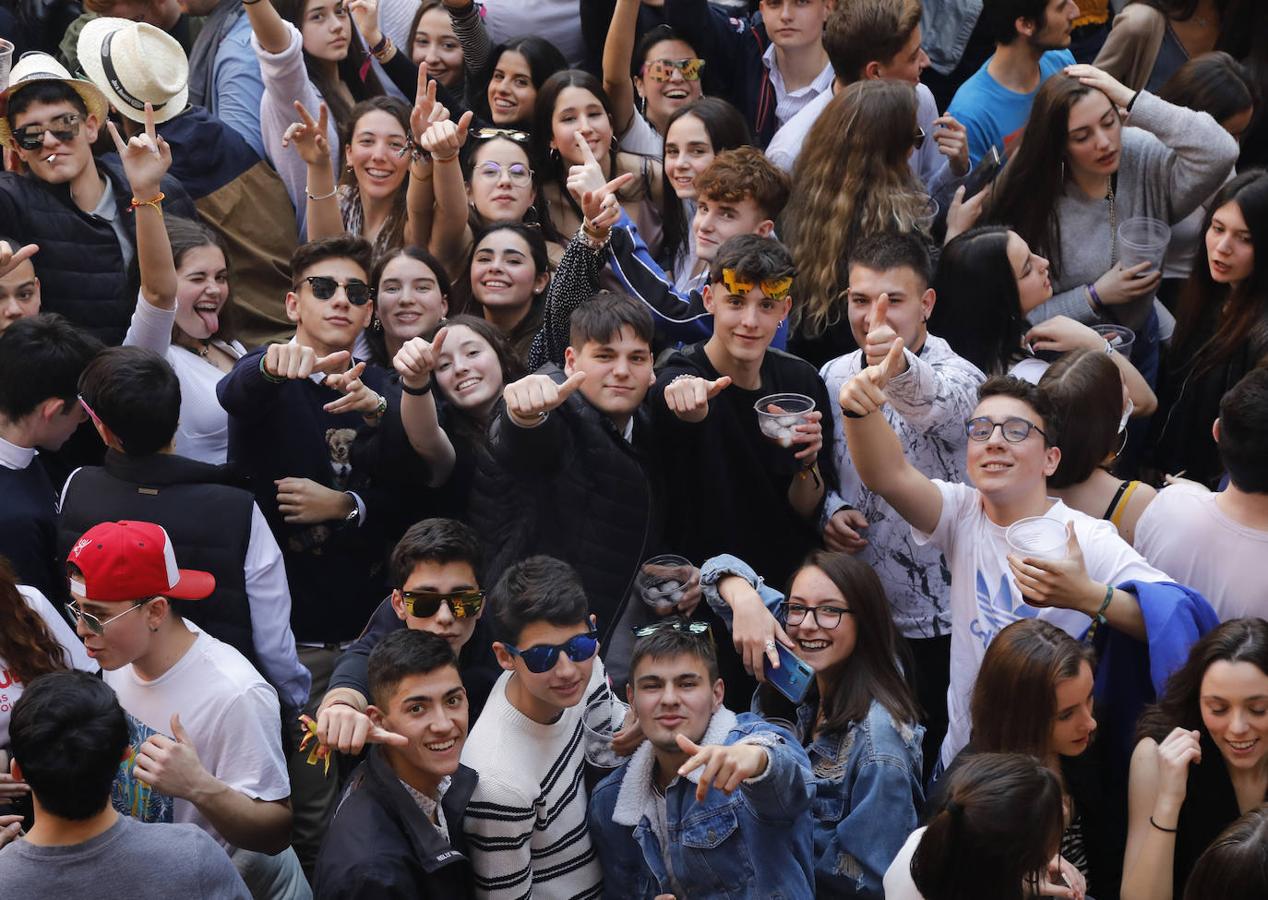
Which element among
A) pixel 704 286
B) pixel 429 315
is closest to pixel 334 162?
pixel 429 315

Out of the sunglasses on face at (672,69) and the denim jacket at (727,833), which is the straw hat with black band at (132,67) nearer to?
the sunglasses on face at (672,69)

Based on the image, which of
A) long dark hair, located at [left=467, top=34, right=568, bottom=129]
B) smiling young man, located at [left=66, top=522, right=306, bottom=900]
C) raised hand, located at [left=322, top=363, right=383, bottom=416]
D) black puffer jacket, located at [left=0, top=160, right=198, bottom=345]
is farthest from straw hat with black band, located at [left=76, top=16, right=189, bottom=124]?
smiling young man, located at [left=66, top=522, right=306, bottom=900]

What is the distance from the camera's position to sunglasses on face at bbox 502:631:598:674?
4074mm

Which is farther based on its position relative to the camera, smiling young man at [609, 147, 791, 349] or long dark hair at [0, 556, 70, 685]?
smiling young man at [609, 147, 791, 349]

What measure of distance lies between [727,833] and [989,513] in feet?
3.96

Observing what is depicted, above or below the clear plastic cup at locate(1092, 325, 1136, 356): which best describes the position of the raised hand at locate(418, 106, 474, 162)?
above

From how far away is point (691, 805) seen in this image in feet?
13.1

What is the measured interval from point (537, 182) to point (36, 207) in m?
2.00

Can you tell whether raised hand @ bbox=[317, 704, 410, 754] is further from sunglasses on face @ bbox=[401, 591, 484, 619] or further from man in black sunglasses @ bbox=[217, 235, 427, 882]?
man in black sunglasses @ bbox=[217, 235, 427, 882]

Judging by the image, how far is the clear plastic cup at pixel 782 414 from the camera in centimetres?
479

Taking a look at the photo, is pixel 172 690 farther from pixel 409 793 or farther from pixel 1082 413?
pixel 1082 413

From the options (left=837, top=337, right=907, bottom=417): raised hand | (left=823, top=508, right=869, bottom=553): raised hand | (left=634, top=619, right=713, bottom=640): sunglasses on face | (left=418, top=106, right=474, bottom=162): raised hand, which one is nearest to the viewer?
(left=634, top=619, right=713, bottom=640): sunglasses on face

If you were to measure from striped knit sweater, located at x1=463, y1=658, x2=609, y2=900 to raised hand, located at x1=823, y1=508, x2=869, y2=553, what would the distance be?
1.12 meters

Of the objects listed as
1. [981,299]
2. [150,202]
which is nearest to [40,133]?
[150,202]
